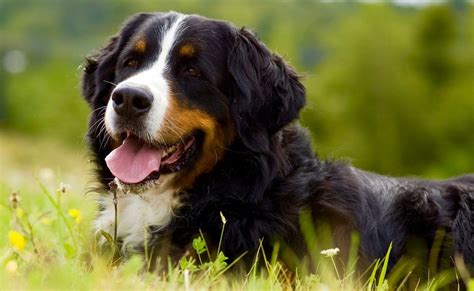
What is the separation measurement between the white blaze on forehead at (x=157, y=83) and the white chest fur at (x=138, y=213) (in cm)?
48

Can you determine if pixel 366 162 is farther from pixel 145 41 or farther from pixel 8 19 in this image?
pixel 8 19

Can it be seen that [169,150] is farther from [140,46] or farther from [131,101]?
[140,46]

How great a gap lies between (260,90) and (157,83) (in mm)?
747

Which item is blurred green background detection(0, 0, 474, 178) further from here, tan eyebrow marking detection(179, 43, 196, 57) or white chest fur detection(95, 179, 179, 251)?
tan eyebrow marking detection(179, 43, 196, 57)

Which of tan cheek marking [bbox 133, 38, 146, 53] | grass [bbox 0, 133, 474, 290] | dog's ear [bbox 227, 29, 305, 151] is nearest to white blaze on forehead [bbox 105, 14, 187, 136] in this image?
tan cheek marking [bbox 133, 38, 146, 53]

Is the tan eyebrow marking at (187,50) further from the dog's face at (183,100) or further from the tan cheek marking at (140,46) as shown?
the tan cheek marking at (140,46)

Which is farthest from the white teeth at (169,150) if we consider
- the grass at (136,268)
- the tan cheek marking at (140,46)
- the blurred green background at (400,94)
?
the blurred green background at (400,94)

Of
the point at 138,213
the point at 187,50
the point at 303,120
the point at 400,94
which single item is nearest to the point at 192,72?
the point at 187,50

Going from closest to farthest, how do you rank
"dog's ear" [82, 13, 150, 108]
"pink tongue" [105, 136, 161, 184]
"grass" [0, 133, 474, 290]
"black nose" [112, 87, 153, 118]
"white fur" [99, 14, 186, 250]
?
"grass" [0, 133, 474, 290]
"black nose" [112, 87, 153, 118]
"white fur" [99, 14, 186, 250]
"pink tongue" [105, 136, 161, 184]
"dog's ear" [82, 13, 150, 108]

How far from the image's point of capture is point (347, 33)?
3909 centimetres

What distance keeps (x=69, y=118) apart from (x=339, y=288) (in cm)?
6375

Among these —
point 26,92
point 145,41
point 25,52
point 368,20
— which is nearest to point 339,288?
point 145,41

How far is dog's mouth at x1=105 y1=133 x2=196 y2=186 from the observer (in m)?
4.84

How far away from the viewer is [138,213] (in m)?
5.10
